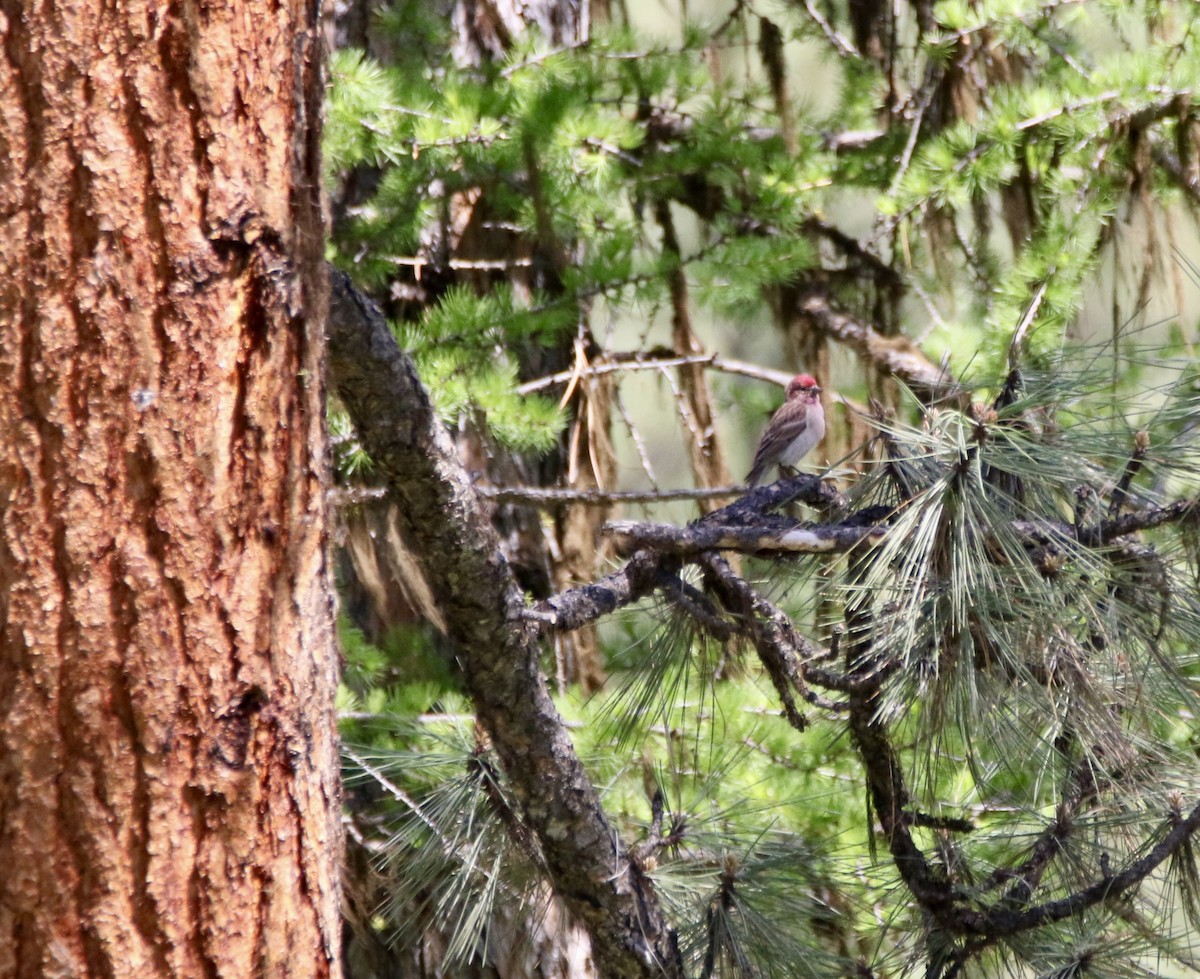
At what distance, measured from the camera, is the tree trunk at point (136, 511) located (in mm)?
1486

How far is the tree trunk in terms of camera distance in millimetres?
1486

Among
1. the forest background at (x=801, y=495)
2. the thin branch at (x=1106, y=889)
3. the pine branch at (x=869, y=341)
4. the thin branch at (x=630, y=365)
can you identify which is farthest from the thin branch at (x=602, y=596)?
the pine branch at (x=869, y=341)

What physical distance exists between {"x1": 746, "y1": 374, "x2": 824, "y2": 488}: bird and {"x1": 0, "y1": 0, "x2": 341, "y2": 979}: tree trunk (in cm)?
251

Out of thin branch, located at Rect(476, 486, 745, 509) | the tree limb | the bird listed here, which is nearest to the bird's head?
the bird

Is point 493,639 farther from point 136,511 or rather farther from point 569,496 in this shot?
point 569,496

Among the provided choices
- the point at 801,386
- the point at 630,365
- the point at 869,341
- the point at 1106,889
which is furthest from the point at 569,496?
the point at 1106,889

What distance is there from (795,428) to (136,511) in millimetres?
2649

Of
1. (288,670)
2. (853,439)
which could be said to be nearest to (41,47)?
(288,670)

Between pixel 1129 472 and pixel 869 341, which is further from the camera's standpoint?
pixel 869 341

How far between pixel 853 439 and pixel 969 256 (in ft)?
2.47

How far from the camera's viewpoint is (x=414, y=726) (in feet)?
9.10

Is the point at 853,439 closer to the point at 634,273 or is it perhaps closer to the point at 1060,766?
the point at 634,273

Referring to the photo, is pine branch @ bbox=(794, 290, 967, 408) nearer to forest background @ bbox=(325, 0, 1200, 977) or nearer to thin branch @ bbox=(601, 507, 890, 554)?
forest background @ bbox=(325, 0, 1200, 977)

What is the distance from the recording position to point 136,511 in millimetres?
1501
